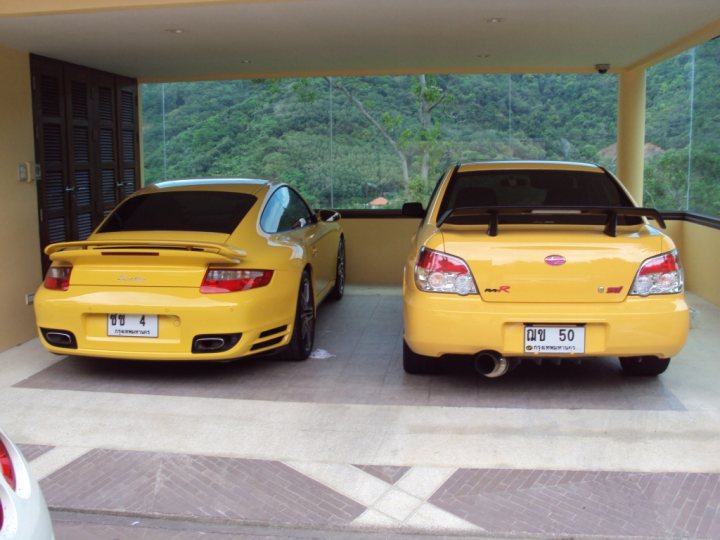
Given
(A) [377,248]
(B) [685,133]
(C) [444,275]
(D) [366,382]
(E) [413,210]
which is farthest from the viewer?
(A) [377,248]

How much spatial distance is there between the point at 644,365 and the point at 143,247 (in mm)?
3499

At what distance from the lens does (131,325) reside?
5.20m

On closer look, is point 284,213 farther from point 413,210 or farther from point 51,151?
point 51,151

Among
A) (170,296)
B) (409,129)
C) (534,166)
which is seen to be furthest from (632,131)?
(170,296)

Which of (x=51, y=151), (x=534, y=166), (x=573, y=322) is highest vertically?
(x=51, y=151)

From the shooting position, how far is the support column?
9367 mm

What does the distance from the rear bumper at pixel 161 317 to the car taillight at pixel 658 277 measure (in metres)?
2.42

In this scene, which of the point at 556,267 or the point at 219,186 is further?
the point at 219,186

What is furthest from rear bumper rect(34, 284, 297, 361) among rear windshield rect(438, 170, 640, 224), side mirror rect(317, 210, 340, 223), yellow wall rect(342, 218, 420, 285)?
yellow wall rect(342, 218, 420, 285)

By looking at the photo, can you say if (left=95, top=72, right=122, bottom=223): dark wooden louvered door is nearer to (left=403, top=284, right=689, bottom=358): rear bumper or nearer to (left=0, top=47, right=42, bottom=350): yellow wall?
(left=0, top=47, right=42, bottom=350): yellow wall

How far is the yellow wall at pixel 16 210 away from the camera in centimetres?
655

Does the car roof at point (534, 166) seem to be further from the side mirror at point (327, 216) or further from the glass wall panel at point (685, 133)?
the glass wall panel at point (685, 133)

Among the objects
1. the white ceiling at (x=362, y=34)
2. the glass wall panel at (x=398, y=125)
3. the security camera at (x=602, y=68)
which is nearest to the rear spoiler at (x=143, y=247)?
the white ceiling at (x=362, y=34)

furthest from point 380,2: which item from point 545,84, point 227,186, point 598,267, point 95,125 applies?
point 545,84
